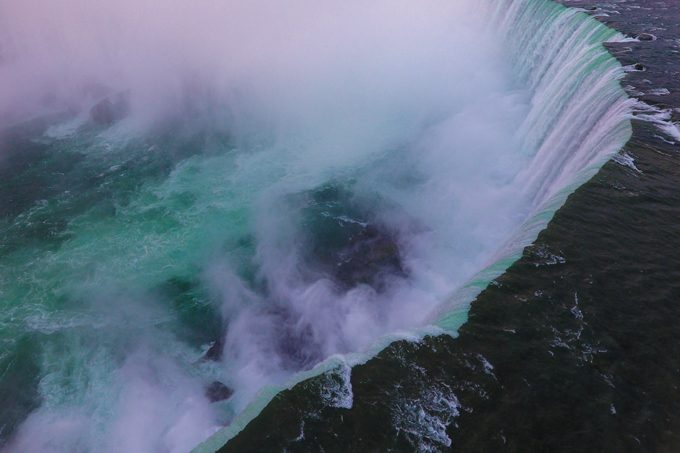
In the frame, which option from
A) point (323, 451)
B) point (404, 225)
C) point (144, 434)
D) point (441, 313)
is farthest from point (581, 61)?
point (144, 434)

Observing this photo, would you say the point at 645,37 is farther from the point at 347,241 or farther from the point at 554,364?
the point at 554,364

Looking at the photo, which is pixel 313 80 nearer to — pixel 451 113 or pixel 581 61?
pixel 451 113

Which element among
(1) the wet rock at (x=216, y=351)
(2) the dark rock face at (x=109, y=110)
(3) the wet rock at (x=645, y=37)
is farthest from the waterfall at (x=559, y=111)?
(2) the dark rock face at (x=109, y=110)

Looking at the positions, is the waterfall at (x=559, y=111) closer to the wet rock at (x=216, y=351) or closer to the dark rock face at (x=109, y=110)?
the wet rock at (x=216, y=351)

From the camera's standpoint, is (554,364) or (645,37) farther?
(645,37)

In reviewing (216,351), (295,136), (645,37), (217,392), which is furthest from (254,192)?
(645,37)
